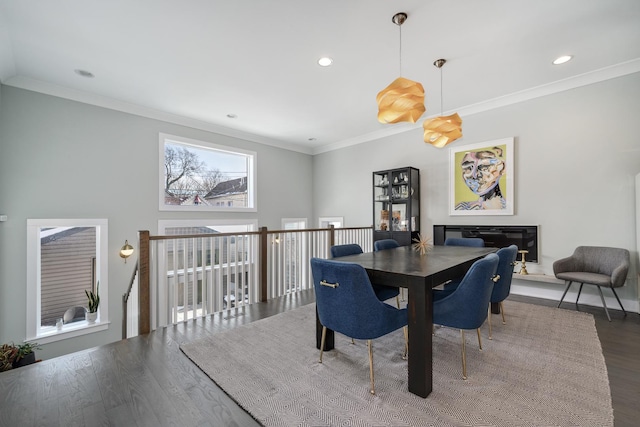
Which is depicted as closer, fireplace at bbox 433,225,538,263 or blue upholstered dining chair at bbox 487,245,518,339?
blue upholstered dining chair at bbox 487,245,518,339

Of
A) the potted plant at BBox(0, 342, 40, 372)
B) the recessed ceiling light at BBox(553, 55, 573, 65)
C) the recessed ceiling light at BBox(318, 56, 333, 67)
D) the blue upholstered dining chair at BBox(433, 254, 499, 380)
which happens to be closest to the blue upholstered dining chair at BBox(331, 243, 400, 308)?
the blue upholstered dining chair at BBox(433, 254, 499, 380)

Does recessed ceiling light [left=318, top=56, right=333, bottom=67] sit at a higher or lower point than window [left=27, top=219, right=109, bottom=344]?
higher

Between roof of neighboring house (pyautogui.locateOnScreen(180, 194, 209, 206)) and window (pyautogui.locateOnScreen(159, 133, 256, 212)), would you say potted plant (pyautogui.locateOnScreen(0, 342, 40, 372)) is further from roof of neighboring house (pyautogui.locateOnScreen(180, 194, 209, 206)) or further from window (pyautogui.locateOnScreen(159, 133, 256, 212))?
roof of neighboring house (pyautogui.locateOnScreen(180, 194, 209, 206))

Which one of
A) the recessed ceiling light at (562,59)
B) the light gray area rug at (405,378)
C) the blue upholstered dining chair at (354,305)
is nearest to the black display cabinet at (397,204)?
the recessed ceiling light at (562,59)

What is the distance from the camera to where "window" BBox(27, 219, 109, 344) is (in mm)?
3645

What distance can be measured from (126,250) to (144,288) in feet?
6.57

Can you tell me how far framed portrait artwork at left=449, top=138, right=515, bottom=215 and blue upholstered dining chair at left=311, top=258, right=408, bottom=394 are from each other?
10.9ft

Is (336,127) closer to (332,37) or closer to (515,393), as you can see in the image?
(332,37)

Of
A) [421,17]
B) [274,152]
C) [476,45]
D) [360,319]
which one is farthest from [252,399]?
[274,152]

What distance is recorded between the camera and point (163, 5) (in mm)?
2377

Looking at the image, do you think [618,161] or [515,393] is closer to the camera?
[515,393]

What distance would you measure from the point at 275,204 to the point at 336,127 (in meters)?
2.24

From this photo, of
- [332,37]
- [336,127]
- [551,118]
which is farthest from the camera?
[336,127]

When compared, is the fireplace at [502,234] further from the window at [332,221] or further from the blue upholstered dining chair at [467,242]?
the window at [332,221]
